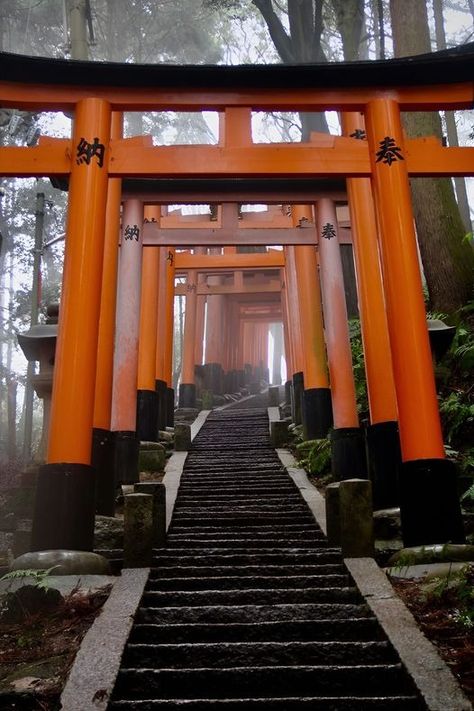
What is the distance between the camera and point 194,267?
16.2 meters

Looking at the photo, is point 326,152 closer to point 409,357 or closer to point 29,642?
point 409,357

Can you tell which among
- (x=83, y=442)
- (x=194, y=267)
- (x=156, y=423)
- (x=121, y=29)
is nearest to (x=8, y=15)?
(x=121, y=29)

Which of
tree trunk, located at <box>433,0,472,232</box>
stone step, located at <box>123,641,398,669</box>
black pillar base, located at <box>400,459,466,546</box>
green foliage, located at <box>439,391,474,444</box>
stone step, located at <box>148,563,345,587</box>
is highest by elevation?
tree trunk, located at <box>433,0,472,232</box>

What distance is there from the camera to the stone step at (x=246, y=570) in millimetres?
5316

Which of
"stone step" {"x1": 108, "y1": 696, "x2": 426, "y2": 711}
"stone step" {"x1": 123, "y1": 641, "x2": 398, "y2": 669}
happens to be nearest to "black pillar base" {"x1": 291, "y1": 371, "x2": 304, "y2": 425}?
"stone step" {"x1": 123, "y1": 641, "x2": 398, "y2": 669}

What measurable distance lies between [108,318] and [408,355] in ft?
13.8

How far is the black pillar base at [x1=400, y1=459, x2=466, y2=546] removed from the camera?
557 cm

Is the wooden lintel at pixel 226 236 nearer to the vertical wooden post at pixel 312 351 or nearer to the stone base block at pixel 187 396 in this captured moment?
the vertical wooden post at pixel 312 351

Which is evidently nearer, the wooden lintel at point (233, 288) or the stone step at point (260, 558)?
the stone step at point (260, 558)

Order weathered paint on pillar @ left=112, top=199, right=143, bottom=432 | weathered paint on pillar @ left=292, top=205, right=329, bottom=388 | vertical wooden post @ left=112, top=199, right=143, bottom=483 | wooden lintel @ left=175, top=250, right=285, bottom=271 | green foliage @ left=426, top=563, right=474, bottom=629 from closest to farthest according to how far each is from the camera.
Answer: green foliage @ left=426, top=563, right=474, bottom=629 → vertical wooden post @ left=112, top=199, right=143, bottom=483 → weathered paint on pillar @ left=112, top=199, right=143, bottom=432 → weathered paint on pillar @ left=292, top=205, right=329, bottom=388 → wooden lintel @ left=175, top=250, right=285, bottom=271

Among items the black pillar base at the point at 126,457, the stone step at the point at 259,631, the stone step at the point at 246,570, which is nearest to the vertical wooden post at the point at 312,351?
the black pillar base at the point at 126,457

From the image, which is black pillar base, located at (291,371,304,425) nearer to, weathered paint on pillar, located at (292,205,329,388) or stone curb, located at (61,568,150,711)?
weathered paint on pillar, located at (292,205,329,388)

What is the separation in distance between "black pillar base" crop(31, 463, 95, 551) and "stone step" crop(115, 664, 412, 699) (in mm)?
2038

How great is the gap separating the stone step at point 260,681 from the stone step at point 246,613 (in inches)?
30.1
